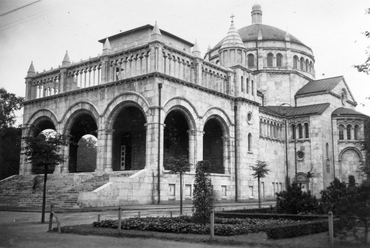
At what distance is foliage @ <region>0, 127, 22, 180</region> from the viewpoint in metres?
48.0

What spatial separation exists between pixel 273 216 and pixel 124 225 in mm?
6969

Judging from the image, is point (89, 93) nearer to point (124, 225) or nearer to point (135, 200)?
point (135, 200)

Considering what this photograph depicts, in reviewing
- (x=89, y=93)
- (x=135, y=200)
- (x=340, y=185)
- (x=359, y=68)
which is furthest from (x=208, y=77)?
(x=340, y=185)

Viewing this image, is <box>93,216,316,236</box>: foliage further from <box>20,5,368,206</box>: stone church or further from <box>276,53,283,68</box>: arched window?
<box>276,53,283,68</box>: arched window

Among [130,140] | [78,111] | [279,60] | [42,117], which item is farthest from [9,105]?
[279,60]

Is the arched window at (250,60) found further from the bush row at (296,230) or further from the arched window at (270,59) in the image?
the bush row at (296,230)

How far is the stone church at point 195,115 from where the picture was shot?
35.0 meters

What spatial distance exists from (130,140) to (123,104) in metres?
7.79

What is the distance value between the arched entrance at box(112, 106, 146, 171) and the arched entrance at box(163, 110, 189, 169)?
2.15 metres

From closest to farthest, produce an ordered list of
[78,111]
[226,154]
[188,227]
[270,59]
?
[188,227], [78,111], [226,154], [270,59]

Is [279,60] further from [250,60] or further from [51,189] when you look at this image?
[51,189]

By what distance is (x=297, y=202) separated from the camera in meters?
21.2

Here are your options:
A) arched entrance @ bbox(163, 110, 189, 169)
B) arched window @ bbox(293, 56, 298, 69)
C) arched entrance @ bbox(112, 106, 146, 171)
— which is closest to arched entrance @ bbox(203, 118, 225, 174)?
arched entrance @ bbox(163, 110, 189, 169)

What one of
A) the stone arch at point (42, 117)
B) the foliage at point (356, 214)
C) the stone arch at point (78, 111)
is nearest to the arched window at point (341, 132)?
the stone arch at point (78, 111)
